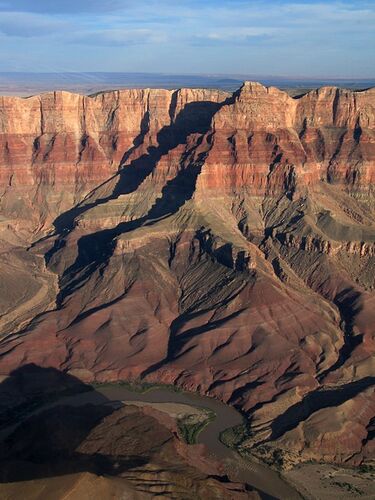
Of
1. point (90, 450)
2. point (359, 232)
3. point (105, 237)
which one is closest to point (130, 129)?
point (105, 237)

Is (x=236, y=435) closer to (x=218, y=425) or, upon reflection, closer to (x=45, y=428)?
(x=218, y=425)

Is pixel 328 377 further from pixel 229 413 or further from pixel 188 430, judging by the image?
pixel 188 430

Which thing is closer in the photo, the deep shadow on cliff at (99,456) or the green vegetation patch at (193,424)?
the deep shadow on cliff at (99,456)

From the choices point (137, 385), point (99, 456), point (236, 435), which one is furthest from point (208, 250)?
point (99, 456)

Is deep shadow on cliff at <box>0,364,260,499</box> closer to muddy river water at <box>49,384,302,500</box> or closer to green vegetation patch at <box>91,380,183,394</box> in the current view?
muddy river water at <box>49,384,302,500</box>

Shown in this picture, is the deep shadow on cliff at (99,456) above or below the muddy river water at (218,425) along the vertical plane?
above

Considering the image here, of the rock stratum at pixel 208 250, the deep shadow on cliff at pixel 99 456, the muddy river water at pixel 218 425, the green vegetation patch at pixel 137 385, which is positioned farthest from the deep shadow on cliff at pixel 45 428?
the rock stratum at pixel 208 250

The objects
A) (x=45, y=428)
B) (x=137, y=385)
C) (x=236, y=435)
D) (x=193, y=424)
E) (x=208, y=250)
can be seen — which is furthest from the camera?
(x=208, y=250)

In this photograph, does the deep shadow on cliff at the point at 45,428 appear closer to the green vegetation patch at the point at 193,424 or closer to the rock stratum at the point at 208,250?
the rock stratum at the point at 208,250

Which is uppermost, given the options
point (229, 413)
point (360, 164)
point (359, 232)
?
point (360, 164)
